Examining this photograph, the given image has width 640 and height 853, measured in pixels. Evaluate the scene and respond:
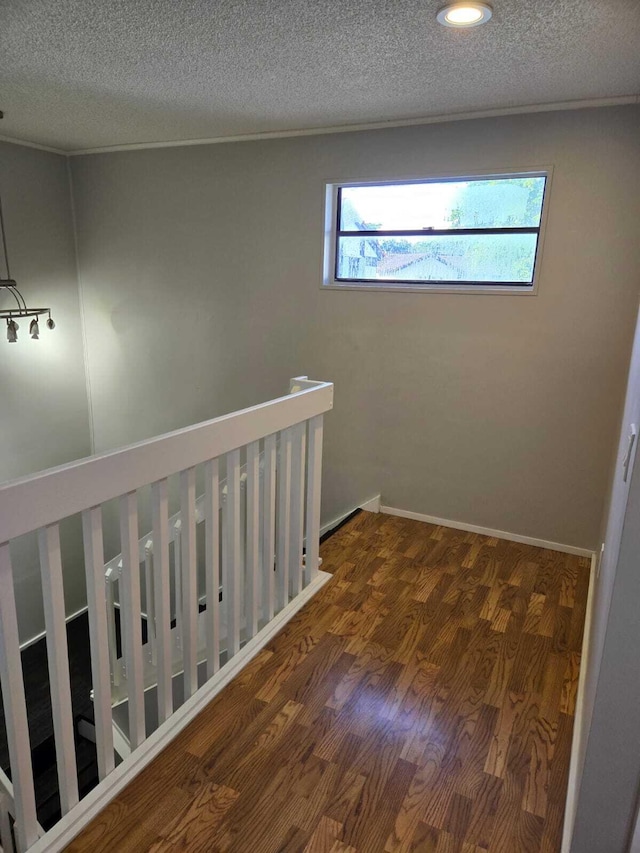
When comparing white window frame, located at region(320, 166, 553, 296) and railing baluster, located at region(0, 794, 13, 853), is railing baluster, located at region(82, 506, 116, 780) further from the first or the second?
white window frame, located at region(320, 166, 553, 296)

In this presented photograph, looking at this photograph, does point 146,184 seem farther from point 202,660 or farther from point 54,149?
point 202,660

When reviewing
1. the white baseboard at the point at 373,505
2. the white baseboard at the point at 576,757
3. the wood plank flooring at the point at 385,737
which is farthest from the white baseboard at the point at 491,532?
the white baseboard at the point at 576,757

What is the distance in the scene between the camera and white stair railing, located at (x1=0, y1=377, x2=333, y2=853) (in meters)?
1.28

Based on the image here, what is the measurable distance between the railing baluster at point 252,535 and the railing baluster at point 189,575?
12.8 inches

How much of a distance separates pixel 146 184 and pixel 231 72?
186 cm

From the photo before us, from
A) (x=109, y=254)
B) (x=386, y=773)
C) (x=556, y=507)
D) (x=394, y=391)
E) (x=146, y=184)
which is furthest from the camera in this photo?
(x=109, y=254)

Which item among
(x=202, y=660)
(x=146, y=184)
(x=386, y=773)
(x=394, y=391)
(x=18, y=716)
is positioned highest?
(x=146, y=184)

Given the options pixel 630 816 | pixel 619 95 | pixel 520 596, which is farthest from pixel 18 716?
pixel 619 95

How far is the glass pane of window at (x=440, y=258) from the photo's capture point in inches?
123

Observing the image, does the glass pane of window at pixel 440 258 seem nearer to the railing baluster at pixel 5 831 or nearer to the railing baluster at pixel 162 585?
the railing baluster at pixel 162 585

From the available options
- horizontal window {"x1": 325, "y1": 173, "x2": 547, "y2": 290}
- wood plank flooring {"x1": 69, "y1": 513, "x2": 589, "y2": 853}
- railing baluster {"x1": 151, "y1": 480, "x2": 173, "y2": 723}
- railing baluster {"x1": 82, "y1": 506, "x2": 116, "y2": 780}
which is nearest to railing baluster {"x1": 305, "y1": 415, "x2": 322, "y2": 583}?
wood plank flooring {"x1": 69, "y1": 513, "x2": 589, "y2": 853}

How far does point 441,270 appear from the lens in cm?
333

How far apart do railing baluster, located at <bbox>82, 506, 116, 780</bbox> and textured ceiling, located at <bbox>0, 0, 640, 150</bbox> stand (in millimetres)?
1780

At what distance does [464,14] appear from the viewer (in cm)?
186
